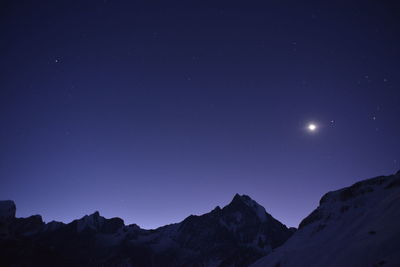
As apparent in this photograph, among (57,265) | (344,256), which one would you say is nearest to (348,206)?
(344,256)

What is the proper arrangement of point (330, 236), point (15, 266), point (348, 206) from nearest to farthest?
point (330, 236), point (348, 206), point (15, 266)

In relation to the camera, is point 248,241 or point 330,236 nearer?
point 330,236

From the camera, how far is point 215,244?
199500 mm

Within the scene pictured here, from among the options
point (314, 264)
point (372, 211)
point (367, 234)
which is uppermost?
point (372, 211)

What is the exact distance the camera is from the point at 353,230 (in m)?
53.2

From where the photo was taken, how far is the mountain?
37.3 meters

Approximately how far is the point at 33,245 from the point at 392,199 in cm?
12858

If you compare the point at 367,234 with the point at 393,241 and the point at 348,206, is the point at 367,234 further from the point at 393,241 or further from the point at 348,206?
the point at 348,206

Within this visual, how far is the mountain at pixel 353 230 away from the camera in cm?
3731

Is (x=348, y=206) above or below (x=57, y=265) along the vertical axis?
above

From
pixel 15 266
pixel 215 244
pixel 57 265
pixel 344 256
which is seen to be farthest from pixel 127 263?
pixel 344 256

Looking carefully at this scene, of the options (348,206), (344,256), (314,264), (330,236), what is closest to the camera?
(344,256)

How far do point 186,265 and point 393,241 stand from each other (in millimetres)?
170430

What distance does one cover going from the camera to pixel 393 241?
36031 mm
